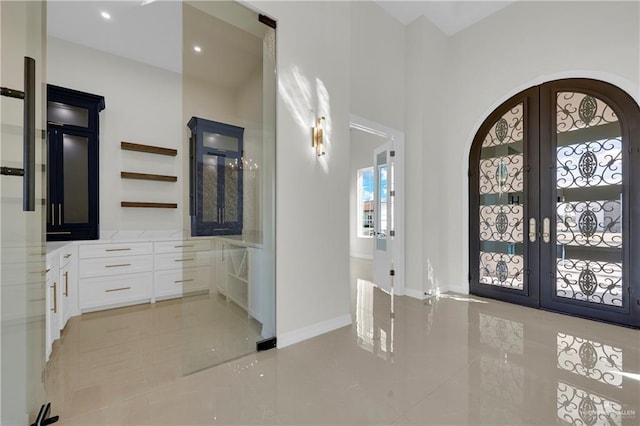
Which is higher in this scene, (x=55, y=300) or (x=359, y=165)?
(x=359, y=165)

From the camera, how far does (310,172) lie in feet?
9.21

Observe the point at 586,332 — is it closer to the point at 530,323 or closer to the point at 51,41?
the point at 530,323

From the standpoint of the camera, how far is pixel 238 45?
8.26 ft

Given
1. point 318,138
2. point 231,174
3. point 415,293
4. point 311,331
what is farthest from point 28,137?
point 415,293

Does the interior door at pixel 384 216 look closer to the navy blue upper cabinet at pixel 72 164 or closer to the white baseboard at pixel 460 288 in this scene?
the white baseboard at pixel 460 288

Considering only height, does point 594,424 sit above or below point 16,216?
below

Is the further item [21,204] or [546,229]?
[546,229]

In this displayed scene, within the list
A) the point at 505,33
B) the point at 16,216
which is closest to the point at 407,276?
the point at 505,33

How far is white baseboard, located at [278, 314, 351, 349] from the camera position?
8.50ft

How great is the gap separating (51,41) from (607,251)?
7325 mm

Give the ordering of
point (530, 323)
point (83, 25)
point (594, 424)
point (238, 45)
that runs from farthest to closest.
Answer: point (83, 25) < point (530, 323) < point (238, 45) < point (594, 424)

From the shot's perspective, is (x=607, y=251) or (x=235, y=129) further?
(x=607, y=251)

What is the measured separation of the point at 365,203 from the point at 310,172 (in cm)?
518

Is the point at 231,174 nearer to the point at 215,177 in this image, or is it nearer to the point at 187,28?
the point at 215,177
